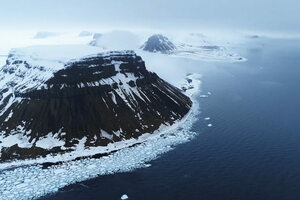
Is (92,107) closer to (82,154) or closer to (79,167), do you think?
(82,154)

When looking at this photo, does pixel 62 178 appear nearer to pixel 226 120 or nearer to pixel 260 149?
pixel 260 149

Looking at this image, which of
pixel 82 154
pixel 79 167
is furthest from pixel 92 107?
pixel 79 167

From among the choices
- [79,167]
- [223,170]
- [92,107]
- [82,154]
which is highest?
[92,107]

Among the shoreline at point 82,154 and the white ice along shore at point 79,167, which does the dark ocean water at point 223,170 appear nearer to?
the white ice along shore at point 79,167

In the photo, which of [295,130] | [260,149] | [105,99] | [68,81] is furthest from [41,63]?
[295,130]

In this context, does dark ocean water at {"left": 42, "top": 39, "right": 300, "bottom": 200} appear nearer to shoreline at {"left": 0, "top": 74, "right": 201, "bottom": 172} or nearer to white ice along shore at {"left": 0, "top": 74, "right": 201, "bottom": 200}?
white ice along shore at {"left": 0, "top": 74, "right": 201, "bottom": 200}

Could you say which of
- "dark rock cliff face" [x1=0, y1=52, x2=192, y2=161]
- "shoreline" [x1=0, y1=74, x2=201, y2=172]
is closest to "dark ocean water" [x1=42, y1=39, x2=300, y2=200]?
"shoreline" [x1=0, y1=74, x2=201, y2=172]

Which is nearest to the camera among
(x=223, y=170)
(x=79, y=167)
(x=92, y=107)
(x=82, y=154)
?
(x=223, y=170)
